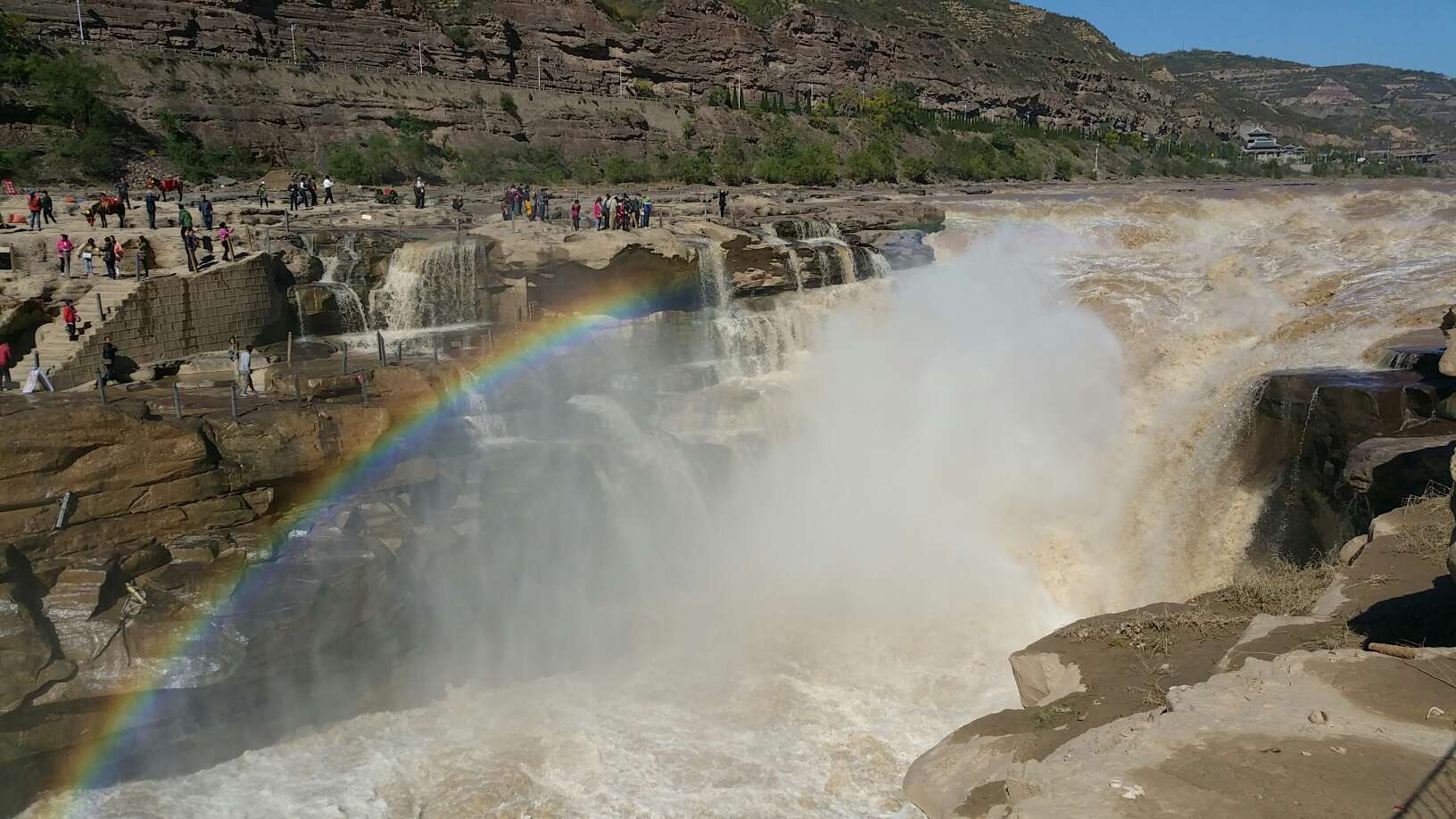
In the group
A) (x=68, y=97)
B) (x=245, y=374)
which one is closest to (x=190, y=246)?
(x=245, y=374)

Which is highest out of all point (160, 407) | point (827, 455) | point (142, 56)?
point (142, 56)

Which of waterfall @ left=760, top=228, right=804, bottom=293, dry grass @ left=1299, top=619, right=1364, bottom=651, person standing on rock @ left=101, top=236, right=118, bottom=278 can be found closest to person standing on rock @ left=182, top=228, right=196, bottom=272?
person standing on rock @ left=101, top=236, right=118, bottom=278

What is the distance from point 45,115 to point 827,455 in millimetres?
33913

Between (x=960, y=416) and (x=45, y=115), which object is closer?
(x=960, y=416)

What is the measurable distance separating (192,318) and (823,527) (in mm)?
11279

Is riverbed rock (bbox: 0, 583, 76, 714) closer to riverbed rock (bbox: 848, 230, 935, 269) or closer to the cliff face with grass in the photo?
riverbed rock (bbox: 848, 230, 935, 269)

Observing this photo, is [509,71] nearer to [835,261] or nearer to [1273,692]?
[835,261]

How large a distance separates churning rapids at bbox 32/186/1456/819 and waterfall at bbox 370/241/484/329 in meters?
3.37

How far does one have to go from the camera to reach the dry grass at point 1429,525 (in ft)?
32.5

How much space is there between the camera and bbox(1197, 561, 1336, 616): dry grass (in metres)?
9.57

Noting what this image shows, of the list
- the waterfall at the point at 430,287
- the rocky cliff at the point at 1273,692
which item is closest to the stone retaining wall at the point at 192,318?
the waterfall at the point at 430,287

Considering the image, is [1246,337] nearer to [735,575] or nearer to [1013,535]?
[1013,535]

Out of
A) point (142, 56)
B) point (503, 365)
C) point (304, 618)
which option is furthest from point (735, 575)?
point (142, 56)

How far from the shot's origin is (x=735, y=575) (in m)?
16.2
